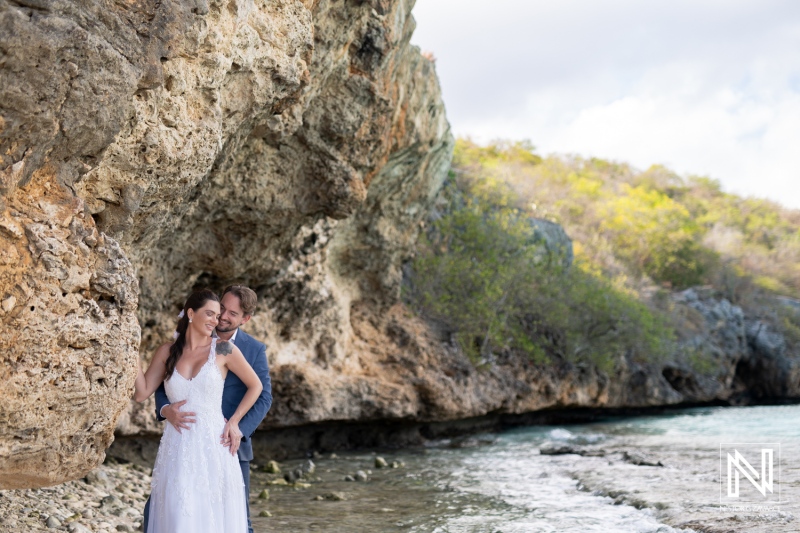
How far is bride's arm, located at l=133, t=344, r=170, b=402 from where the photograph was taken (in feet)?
14.1

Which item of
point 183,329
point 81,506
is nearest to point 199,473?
point 183,329

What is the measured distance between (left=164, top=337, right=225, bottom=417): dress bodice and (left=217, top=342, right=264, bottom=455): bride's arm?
0.34 feet

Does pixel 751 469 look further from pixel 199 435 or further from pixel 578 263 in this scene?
pixel 578 263

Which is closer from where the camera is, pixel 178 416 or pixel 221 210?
pixel 178 416

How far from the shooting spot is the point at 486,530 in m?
6.68

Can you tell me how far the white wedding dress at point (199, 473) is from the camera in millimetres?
3951

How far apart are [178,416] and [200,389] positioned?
0.19 meters

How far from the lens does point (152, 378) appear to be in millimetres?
4301

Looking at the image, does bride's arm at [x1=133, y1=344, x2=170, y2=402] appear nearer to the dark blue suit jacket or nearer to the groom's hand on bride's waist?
the dark blue suit jacket

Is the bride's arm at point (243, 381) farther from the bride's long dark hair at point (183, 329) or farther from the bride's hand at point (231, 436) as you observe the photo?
the bride's long dark hair at point (183, 329)

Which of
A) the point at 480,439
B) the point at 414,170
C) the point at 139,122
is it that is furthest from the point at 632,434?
the point at 139,122

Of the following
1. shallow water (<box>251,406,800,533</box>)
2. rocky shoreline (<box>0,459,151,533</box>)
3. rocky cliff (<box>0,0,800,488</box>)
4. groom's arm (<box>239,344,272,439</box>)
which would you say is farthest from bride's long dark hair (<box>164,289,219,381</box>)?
shallow water (<box>251,406,800,533</box>)

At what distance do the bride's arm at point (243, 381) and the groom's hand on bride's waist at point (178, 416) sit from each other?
0.23 m

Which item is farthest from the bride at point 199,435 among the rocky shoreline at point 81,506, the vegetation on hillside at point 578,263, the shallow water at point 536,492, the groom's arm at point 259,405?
the vegetation on hillside at point 578,263
